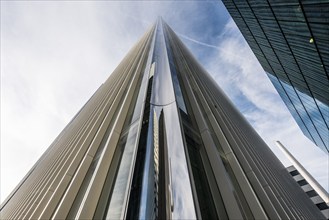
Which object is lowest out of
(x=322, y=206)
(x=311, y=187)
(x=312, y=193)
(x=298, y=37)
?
(x=322, y=206)

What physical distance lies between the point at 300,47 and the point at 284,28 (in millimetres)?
1661

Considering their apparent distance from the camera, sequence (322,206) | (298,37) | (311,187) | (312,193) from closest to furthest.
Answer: (298,37)
(322,206)
(312,193)
(311,187)

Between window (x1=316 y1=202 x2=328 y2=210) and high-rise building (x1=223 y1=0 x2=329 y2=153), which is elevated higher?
high-rise building (x1=223 y1=0 x2=329 y2=153)

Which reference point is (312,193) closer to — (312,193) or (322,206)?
(312,193)

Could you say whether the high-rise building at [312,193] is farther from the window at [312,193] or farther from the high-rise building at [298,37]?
the high-rise building at [298,37]

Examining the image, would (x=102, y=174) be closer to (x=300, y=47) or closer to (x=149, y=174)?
(x=149, y=174)

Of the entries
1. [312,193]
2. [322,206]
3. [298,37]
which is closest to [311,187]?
[312,193]

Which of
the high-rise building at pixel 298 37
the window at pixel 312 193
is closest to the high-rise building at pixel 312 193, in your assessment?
the window at pixel 312 193

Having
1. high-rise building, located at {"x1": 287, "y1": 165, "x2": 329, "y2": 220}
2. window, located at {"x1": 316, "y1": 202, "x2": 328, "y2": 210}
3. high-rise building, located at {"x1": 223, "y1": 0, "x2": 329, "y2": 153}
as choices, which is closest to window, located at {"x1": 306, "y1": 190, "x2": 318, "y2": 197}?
high-rise building, located at {"x1": 287, "y1": 165, "x2": 329, "y2": 220}

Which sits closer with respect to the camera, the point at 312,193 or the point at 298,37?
the point at 298,37

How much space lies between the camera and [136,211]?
1629mm

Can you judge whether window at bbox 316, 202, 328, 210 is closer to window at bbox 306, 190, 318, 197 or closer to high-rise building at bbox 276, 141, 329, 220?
high-rise building at bbox 276, 141, 329, 220

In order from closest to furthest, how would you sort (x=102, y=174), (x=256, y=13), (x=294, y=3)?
(x=102, y=174)
(x=294, y=3)
(x=256, y=13)

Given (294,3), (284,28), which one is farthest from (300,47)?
(294,3)
